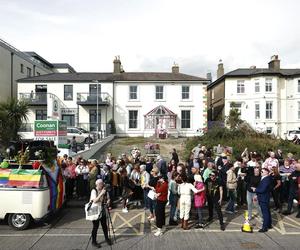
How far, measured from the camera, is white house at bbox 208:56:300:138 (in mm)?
38156

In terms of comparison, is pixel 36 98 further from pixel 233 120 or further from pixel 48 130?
pixel 233 120

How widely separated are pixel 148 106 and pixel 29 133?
42.6 feet

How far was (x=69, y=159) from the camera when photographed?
1273 cm

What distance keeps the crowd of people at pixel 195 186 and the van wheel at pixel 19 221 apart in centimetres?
241

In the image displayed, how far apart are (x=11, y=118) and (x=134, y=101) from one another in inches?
779

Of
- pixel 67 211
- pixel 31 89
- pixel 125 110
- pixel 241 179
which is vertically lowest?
pixel 67 211

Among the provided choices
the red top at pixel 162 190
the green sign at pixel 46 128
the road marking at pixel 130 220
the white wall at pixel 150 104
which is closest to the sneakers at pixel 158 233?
the road marking at pixel 130 220

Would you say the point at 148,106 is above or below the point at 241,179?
above

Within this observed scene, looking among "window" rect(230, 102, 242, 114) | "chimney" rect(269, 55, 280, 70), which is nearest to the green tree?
"window" rect(230, 102, 242, 114)

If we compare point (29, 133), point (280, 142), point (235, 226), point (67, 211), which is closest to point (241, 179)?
point (235, 226)

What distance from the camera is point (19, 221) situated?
8594mm

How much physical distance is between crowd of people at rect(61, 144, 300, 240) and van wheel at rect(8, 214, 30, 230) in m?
2.41

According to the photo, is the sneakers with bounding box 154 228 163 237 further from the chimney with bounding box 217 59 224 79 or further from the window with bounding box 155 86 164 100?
the chimney with bounding box 217 59 224 79

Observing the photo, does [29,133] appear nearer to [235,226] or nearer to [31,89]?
[31,89]
